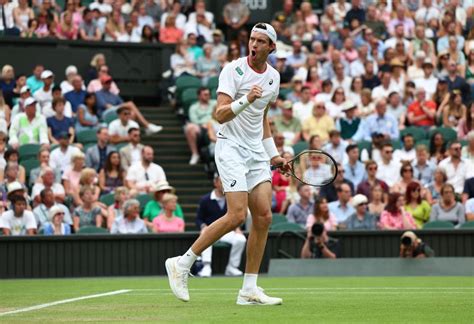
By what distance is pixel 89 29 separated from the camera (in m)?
23.6

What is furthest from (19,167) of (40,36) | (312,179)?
(312,179)

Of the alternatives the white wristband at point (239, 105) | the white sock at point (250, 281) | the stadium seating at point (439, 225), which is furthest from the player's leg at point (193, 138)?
the white wristband at point (239, 105)

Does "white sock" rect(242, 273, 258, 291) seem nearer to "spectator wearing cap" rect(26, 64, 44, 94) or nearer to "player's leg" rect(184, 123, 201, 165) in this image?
"player's leg" rect(184, 123, 201, 165)

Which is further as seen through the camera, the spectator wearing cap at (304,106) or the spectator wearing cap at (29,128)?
the spectator wearing cap at (304,106)

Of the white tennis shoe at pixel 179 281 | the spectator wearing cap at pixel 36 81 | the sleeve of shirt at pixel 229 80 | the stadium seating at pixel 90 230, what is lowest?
the stadium seating at pixel 90 230

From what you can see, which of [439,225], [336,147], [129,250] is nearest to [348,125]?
[336,147]

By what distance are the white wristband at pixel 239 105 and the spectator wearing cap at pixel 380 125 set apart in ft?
38.6

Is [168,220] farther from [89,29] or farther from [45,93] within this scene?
[89,29]

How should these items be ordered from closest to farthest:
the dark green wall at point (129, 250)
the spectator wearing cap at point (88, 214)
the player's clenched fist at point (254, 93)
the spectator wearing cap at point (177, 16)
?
1. the player's clenched fist at point (254, 93)
2. the dark green wall at point (129, 250)
3. the spectator wearing cap at point (88, 214)
4. the spectator wearing cap at point (177, 16)

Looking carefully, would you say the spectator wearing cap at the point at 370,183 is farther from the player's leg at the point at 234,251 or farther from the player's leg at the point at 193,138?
the player's leg at the point at 193,138

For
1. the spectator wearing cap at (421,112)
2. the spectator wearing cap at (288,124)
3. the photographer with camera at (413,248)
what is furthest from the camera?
the spectator wearing cap at (421,112)

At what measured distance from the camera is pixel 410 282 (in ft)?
46.5

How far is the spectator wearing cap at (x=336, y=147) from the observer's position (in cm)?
2011

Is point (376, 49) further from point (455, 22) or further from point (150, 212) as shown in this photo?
point (150, 212)
